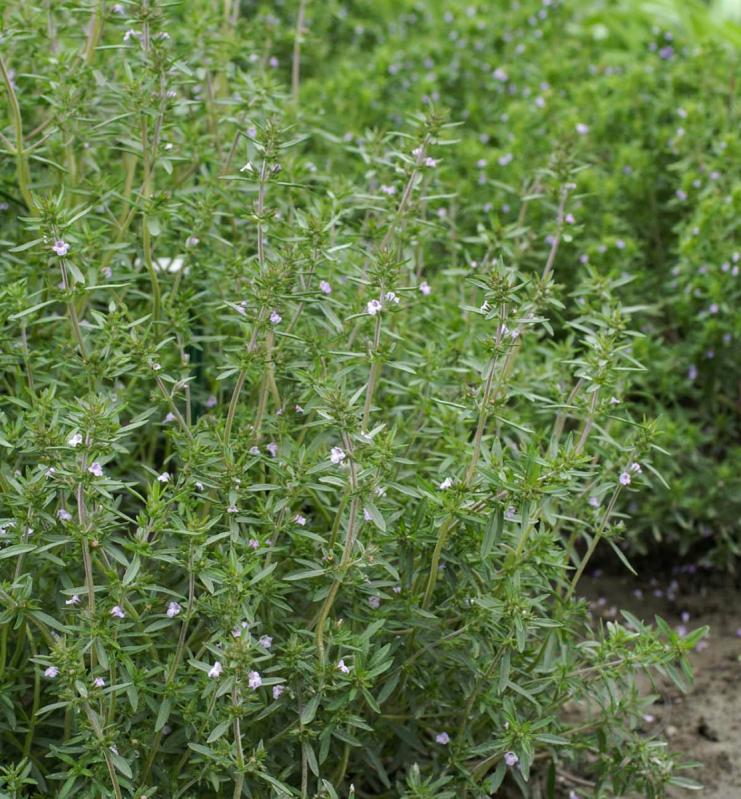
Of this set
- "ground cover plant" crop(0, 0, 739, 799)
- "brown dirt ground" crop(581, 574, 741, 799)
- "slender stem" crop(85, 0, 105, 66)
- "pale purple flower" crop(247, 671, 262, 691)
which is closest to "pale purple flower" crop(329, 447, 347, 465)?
"ground cover plant" crop(0, 0, 739, 799)

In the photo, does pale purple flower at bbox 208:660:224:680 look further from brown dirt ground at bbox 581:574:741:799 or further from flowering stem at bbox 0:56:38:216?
brown dirt ground at bbox 581:574:741:799

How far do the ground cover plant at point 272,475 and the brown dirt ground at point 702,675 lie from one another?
137 millimetres

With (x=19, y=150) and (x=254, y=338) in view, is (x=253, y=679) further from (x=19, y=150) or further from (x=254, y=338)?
(x=19, y=150)

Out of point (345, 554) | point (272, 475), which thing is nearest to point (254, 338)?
point (272, 475)

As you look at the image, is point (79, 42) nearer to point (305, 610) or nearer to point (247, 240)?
point (247, 240)

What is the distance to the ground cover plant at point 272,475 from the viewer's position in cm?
266

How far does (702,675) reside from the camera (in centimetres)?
406

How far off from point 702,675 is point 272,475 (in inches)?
72.2

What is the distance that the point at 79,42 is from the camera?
5.04 meters

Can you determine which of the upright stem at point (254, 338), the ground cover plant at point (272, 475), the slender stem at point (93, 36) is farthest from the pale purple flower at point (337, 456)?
the slender stem at point (93, 36)

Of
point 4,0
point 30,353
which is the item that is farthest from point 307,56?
point 30,353

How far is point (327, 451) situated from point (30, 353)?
2.56 feet

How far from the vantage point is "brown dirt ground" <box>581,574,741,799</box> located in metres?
3.64

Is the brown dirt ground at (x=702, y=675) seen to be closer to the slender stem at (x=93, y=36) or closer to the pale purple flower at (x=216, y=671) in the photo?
the pale purple flower at (x=216, y=671)
